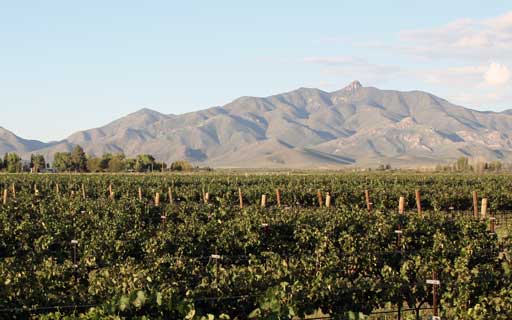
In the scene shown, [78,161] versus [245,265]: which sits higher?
[78,161]

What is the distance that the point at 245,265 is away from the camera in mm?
19344

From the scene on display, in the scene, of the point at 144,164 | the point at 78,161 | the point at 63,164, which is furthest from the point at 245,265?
the point at 78,161

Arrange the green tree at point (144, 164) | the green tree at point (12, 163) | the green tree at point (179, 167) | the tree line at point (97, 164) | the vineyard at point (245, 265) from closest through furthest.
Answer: the vineyard at point (245, 265), the green tree at point (12, 163), the tree line at point (97, 164), the green tree at point (144, 164), the green tree at point (179, 167)

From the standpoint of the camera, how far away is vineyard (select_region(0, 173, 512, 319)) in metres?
11.6

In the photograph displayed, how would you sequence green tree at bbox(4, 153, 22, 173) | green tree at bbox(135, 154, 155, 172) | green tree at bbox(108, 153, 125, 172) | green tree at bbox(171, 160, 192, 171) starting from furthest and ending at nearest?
green tree at bbox(171, 160, 192, 171) < green tree at bbox(135, 154, 155, 172) < green tree at bbox(108, 153, 125, 172) < green tree at bbox(4, 153, 22, 173)

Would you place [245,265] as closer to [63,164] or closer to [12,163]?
[12,163]

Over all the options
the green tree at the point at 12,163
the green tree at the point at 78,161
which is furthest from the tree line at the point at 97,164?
the green tree at the point at 12,163

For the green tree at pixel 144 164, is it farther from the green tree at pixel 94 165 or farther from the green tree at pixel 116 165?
the green tree at pixel 94 165

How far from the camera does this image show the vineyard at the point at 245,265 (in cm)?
1156

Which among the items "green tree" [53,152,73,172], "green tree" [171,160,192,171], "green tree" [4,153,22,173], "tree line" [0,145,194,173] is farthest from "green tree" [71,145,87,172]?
"green tree" [171,160,192,171]

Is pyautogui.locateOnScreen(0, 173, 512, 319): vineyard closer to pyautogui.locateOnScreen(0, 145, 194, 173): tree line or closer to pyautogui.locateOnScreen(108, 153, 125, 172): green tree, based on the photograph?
pyautogui.locateOnScreen(108, 153, 125, 172): green tree

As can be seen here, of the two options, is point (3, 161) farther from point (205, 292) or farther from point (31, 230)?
point (205, 292)

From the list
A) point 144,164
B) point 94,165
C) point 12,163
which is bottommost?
point 94,165

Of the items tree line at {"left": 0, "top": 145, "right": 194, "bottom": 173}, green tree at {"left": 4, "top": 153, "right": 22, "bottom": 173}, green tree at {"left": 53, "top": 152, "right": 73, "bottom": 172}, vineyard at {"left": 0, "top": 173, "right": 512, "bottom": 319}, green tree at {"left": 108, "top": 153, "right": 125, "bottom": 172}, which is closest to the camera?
vineyard at {"left": 0, "top": 173, "right": 512, "bottom": 319}
